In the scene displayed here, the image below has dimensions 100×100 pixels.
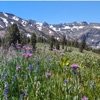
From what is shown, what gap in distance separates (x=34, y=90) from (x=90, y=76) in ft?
8.68

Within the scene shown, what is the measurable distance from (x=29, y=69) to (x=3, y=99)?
2.00m

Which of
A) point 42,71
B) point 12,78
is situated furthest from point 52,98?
point 42,71

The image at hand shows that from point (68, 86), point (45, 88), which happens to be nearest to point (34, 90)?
point (45, 88)

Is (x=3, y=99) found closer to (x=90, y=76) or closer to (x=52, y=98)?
(x=52, y=98)

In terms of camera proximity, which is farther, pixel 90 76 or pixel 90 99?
pixel 90 76

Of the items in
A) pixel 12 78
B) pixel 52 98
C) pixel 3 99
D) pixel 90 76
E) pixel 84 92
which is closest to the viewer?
pixel 3 99

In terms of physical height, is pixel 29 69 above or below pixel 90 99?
above

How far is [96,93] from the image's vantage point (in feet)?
20.3

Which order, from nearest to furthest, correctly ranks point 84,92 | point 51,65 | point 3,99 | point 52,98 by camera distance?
point 3,99 < point 52,98 < point 84,92 < point 51,65

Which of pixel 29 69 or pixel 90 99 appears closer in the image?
pixel 90 99

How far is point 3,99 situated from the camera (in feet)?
17.4

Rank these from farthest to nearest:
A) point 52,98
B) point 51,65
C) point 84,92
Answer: point 51,65, point 84,92, point 52,98

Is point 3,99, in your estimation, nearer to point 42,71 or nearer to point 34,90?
point 34,90

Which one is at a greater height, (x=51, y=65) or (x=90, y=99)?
(x=51, y=65)
